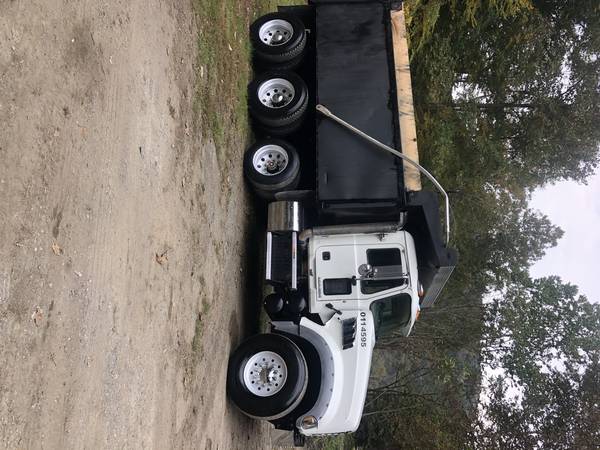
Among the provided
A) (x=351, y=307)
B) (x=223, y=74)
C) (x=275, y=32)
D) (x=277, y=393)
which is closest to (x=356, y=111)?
(x=223, y=74)

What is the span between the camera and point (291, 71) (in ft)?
24.3

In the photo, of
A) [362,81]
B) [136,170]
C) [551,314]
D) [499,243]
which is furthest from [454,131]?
[136,170]

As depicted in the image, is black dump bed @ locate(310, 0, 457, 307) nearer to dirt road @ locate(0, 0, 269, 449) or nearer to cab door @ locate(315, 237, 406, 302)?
cab door @ locate(315, 237, 406, 302)

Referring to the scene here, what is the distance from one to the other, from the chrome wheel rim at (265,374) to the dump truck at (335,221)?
0.01m

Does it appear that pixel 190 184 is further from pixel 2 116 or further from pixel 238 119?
pixel 2 116

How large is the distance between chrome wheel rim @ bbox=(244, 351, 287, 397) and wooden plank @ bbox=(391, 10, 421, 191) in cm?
255

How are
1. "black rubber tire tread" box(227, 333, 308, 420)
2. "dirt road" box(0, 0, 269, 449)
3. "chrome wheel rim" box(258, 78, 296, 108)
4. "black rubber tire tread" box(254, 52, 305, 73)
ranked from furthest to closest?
"black rubber tire tread" box(254, 52, 305, 73)
"chrome wheel rim" box(258, 78, 296, 108)
"black rubber tire tread" box(227, 333, 308, 420)
"dirt road" box(0, 0, 269, 449)

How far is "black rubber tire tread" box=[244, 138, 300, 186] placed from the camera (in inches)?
268

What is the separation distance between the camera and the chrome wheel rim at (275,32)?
24.6ft

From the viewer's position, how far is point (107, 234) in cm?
381

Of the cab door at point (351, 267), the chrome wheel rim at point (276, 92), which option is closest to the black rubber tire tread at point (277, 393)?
the cab door at point (351, 267)

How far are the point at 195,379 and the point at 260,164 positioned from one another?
2.97 metres

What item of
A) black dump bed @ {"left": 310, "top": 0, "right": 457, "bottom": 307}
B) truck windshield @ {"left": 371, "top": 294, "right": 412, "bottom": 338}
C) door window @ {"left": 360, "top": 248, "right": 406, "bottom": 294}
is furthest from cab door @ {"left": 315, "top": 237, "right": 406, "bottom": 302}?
black dump bed @ {"left": 310, "top": 0, "right": 457, "bottom": 307}

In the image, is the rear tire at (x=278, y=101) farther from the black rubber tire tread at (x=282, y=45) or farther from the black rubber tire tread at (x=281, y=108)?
the black rubber tire tread at (x=282, y=45)
